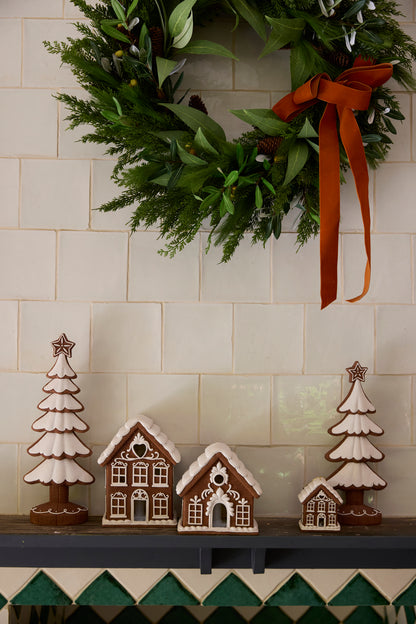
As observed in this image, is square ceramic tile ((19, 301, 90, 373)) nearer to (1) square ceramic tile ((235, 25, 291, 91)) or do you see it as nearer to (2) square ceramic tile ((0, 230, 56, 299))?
(2) square ceramic tile ((0, 230, 56, 299))

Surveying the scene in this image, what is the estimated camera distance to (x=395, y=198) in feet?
4.18

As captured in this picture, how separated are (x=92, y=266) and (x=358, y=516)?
0.80m

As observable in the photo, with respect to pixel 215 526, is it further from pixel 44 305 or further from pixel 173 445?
pixel 44 305

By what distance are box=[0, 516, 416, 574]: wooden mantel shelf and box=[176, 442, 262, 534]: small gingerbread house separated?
0.02 metres

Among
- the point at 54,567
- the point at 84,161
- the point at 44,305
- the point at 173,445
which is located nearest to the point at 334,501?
the point at 173,445

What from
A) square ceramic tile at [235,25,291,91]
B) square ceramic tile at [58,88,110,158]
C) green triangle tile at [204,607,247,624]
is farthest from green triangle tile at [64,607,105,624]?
square ceramic tile at [235,25,291,91]

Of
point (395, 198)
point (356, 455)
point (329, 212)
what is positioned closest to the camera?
point (329, 212)

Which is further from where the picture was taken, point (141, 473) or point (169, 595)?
point (169, 595)

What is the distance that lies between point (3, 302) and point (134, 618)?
83cm

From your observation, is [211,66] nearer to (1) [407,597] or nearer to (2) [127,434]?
(2) [127,434]

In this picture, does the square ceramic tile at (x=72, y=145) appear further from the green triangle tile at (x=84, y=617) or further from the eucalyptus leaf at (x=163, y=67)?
the green triangle tile at (x=84, y=617)

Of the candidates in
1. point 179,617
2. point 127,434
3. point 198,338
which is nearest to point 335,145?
point 198,338

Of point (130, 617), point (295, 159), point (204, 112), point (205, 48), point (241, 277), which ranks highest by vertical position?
point (205, 48)

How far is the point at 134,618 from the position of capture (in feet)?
4.45
